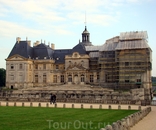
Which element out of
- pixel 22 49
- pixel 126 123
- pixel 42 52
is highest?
pixel 22 49

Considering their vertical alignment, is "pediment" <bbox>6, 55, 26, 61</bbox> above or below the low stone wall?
above

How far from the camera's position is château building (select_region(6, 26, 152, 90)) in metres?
61.8

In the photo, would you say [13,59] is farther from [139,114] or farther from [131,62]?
[139,114]

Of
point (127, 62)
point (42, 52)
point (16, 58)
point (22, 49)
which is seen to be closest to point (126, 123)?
point (127, 62)

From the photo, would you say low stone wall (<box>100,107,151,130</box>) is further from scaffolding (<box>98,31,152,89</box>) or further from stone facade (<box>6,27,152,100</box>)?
stone facade (<box>6,27,152,100</box>)

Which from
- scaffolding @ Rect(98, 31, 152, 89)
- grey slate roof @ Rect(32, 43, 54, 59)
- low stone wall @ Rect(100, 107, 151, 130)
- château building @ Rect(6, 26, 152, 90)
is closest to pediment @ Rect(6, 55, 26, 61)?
château building @ Rect(6, 26, 152, 90)

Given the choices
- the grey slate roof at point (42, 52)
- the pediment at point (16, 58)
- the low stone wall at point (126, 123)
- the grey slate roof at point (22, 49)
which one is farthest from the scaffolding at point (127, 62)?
the low stone wall at point (126, 123)

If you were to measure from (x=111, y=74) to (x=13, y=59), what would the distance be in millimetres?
22767

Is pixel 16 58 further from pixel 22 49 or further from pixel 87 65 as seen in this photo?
pixel 87 65

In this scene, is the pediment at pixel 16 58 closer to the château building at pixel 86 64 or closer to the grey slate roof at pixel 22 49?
the château building at pixel 86 64

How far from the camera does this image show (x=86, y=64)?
70.2 m

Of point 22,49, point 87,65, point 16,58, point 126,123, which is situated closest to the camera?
point 126,123

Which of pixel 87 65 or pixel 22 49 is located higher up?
pixel 22 49

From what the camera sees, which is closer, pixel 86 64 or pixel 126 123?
pixel 126 123
